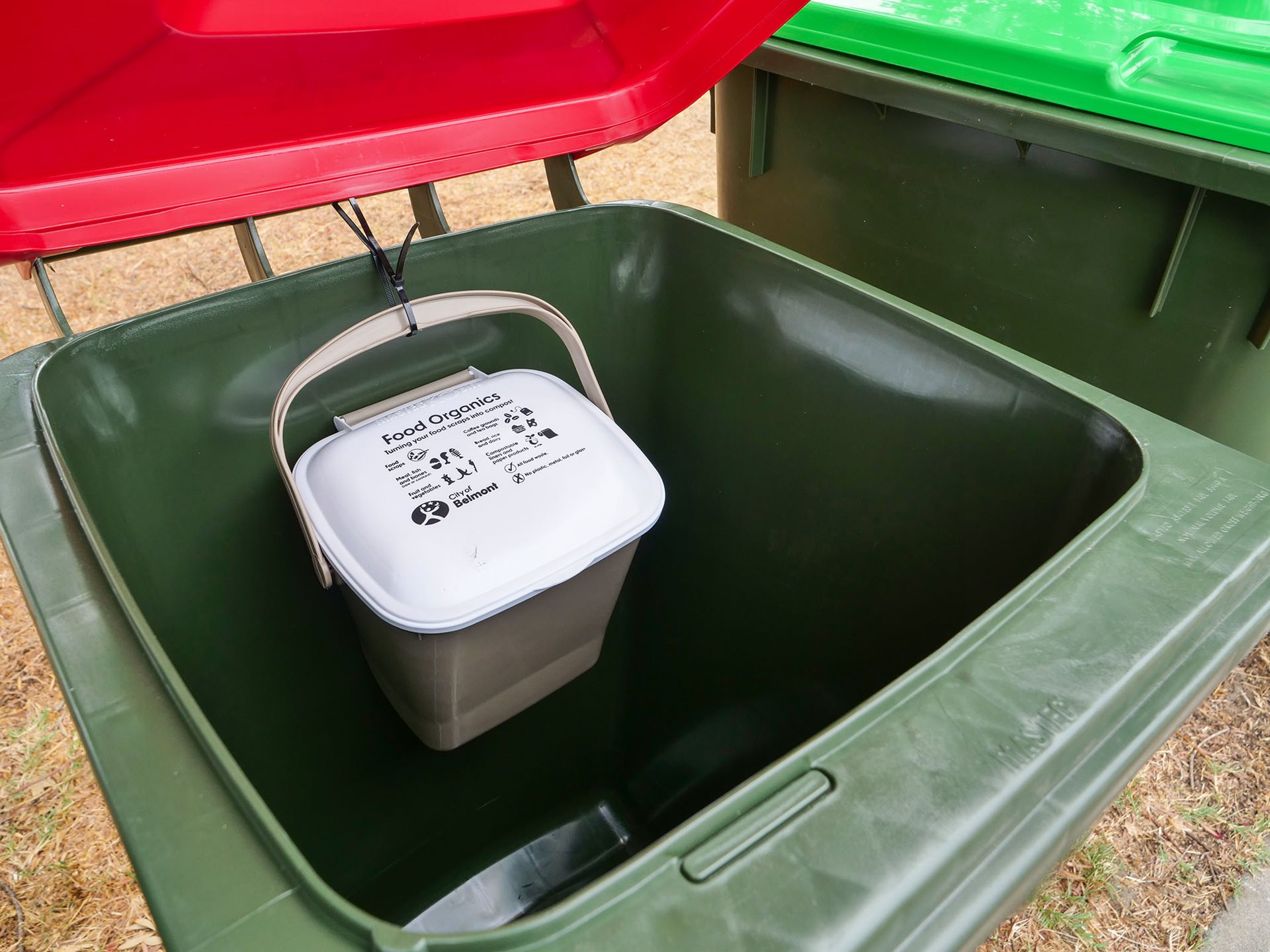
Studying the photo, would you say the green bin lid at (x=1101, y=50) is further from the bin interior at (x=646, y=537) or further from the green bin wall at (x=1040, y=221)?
the bin interior at (x=646, y=537)

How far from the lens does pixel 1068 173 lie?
1134 mm

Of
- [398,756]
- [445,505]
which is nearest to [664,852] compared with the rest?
[445,505]

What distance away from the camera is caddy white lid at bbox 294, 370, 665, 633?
77 centimetres

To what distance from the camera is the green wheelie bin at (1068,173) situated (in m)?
1.03

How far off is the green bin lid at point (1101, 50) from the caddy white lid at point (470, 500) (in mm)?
759

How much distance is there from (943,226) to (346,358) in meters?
0.93

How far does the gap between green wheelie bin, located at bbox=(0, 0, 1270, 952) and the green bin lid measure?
50 cm

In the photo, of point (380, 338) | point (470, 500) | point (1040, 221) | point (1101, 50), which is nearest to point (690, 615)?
point (470, 500)

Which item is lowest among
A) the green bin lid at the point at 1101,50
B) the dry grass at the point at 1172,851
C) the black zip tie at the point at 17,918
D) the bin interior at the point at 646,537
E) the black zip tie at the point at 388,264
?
the dry grass at the point at 1172,851

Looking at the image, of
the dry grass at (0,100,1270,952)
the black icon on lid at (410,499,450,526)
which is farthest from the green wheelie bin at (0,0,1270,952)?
the dry grass at (0,100,1270,952)

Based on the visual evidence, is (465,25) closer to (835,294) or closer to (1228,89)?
(835,294)

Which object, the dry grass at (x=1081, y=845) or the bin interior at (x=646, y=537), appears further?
the dry grass at (x=1081, y=845)

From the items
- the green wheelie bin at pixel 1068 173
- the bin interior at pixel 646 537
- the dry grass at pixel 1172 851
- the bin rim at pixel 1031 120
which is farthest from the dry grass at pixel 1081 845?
the bin rim at pixel 1031 120

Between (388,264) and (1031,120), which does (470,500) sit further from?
(1031,120)
